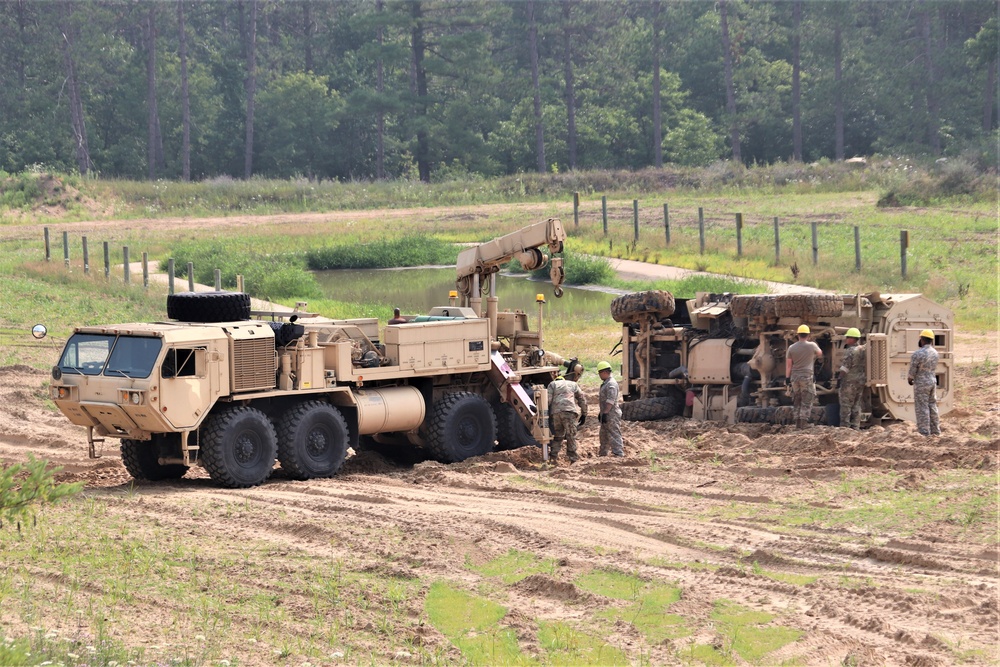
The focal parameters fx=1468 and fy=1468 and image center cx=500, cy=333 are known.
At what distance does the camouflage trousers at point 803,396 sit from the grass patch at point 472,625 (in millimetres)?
8587

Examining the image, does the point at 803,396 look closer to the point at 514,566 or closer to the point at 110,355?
the point at 514,566

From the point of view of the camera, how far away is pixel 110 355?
15.6m

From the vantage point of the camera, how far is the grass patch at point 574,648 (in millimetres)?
9625

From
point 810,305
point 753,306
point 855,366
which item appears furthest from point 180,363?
point 855,366

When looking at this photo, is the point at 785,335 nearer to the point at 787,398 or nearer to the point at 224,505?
the point at 787,398

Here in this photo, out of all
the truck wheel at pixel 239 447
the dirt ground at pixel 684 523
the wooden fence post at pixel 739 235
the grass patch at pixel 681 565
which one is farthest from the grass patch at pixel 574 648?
the wooden fence post at pixel 739 235

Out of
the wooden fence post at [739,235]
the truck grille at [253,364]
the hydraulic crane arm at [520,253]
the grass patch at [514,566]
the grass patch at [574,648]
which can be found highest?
the wooden fence post at [739,235]

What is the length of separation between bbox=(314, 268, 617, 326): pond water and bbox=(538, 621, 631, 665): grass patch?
71.2 feet

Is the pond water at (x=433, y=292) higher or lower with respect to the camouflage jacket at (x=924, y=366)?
higher

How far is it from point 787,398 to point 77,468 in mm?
9122

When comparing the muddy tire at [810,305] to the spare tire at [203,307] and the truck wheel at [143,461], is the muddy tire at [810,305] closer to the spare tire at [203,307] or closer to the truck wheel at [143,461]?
the spare tire at [203,307]

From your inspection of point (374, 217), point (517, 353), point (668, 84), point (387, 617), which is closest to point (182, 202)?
point (374, 217)

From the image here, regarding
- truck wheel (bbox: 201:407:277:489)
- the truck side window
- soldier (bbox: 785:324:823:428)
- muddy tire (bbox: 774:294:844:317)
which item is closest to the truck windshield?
the truck side window

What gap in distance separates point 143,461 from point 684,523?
252 inches
